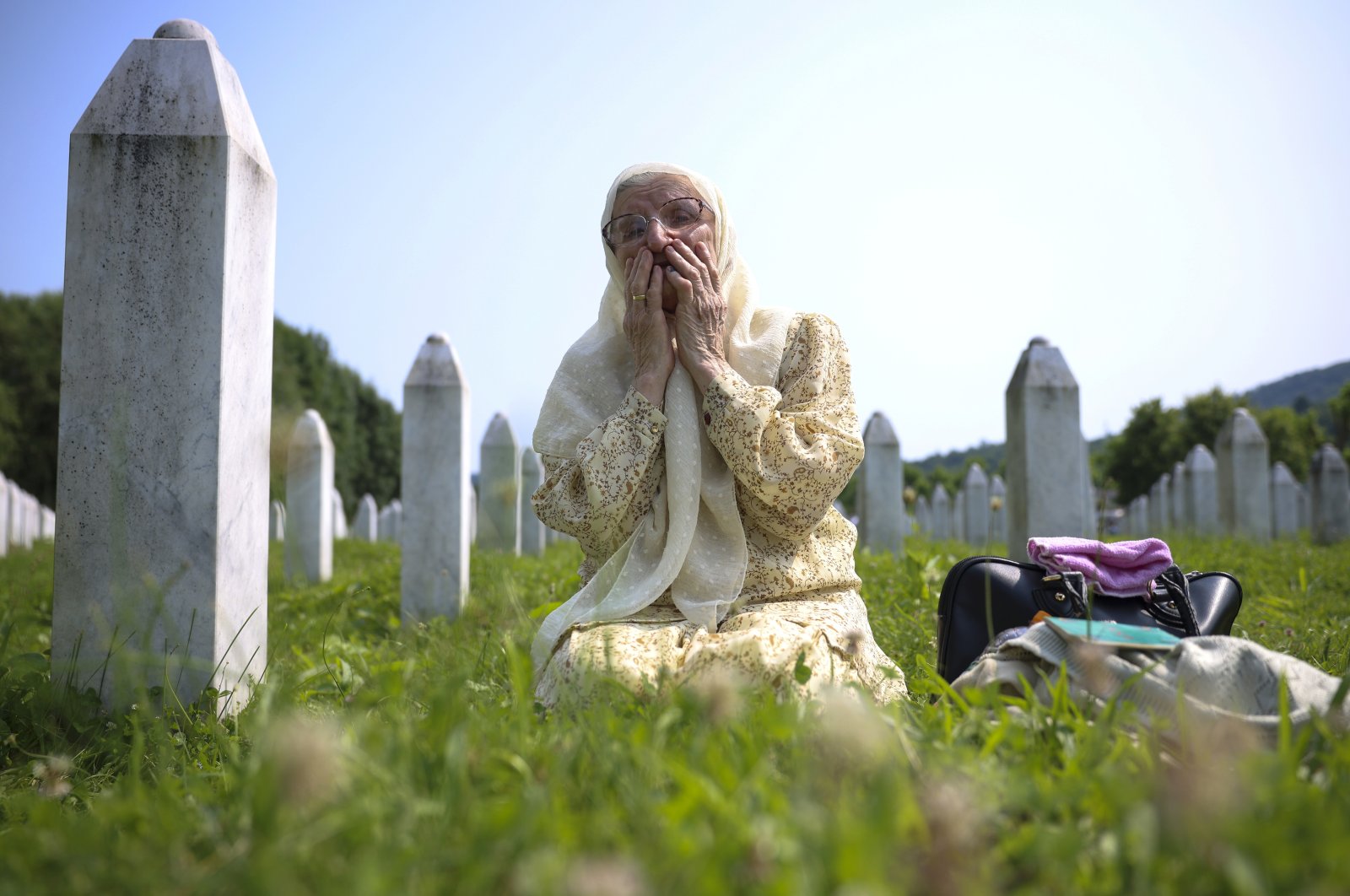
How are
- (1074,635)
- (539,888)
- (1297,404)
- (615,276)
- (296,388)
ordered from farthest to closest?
1. (1297,404)
2. (296,388)
3. (615,276)
4. (1074,635)
5. (539,888)

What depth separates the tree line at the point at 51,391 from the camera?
36188 millimetres

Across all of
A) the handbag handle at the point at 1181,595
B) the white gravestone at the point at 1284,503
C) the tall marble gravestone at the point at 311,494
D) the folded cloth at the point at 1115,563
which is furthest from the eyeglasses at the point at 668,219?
the white gravestone at the point at 1284,503

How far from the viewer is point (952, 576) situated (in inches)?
118

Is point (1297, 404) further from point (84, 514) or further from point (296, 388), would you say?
point (84, 514)

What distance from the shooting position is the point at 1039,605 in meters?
2.90

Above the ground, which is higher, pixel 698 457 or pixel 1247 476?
pixel 1247 476

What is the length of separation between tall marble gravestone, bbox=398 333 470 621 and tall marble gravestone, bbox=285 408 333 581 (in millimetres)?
3076

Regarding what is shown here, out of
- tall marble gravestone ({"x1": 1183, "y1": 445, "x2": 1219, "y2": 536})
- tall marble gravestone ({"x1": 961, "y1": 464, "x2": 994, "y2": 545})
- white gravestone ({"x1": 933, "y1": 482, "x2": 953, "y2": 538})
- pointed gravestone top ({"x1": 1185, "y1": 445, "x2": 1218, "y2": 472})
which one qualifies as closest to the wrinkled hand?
tall marble gravestone ({"x1": 1183, "y1": 445, "x2": 1219, "y2": 536})

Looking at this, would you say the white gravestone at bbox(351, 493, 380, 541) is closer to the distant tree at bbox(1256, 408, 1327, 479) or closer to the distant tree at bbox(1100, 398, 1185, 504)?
the distant tree at bbox(1100, 398, 1185, 504)

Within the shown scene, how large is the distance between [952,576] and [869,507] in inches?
334

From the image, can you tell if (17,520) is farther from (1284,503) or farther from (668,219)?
(1284,503)

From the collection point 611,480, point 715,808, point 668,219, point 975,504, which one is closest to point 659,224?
point 668,219

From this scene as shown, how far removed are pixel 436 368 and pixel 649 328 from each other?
4052mm

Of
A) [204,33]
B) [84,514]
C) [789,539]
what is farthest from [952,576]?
[204,33]
